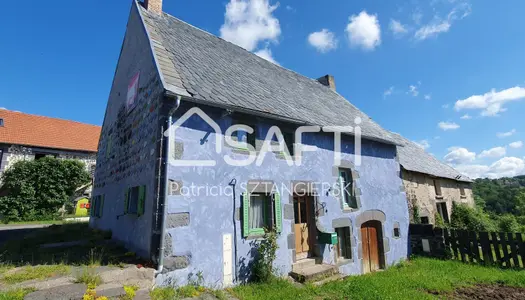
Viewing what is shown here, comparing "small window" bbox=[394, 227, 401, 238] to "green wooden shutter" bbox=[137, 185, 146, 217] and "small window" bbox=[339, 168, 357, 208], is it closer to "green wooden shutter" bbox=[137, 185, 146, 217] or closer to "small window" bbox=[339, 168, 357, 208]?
"small window" bbox=[339, 168, 357, 208]

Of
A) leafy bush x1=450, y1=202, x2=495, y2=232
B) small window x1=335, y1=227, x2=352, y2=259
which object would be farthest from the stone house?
leafy bush x1=450, y1=202, x2=495, y2=232

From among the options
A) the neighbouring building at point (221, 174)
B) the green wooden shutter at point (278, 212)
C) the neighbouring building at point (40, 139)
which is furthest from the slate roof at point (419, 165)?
the neighbouring building at point (40, 139)

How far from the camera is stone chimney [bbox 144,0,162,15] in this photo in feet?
29.7

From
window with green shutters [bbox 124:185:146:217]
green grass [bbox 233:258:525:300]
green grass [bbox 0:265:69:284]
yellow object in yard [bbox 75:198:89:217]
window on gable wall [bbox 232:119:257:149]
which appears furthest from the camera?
yellow object in yard [bbox 75:198:89:217]

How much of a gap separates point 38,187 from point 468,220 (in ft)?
89.4

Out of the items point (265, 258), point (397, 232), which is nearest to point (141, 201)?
point (265, 258)

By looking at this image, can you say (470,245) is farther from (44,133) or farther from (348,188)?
(44,133)

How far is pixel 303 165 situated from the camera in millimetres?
7590

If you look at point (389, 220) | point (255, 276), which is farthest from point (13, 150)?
point (389, 220)

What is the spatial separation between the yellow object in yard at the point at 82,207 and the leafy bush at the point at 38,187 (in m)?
1.06

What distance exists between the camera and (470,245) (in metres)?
9.41

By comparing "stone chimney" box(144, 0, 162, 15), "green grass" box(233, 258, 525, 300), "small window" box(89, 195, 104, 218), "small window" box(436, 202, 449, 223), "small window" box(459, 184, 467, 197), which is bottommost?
"green grass" box(233, 258, 525, 300)

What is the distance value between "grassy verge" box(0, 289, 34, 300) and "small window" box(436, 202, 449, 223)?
18.1 m

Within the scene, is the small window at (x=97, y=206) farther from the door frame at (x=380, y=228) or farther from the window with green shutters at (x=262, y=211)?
the door frame at (x=380, y=228)
